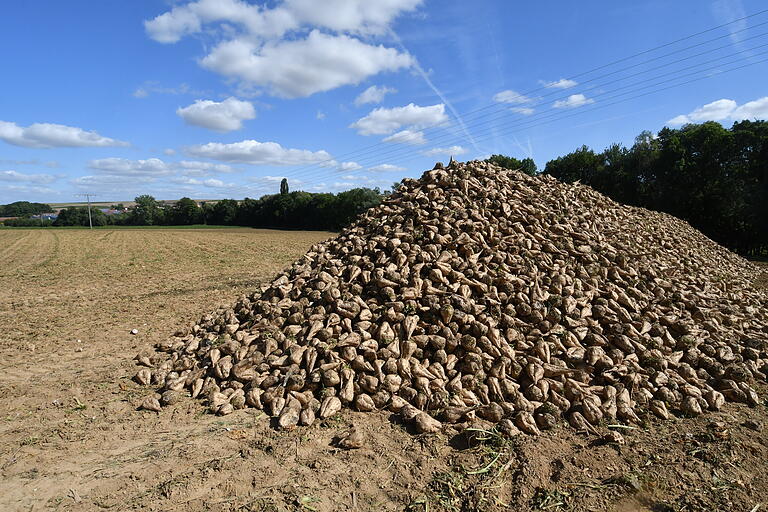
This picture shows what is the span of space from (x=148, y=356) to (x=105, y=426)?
2.03 metres

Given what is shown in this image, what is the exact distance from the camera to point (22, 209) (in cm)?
9862

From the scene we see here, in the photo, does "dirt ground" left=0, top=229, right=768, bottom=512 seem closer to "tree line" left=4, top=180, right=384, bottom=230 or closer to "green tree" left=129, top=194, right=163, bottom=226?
"tree line" left=4, top=180, right=384, bottom=230

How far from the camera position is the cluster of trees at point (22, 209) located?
313 feet

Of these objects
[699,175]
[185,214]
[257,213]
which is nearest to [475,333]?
[699,175]

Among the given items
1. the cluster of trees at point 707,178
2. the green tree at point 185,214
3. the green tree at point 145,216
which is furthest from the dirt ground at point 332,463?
the green tree at point 145,216

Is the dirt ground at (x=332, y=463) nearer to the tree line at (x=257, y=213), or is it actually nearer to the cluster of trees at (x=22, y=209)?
the tree line at (x=257, y=213)

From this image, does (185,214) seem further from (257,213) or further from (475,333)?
(475,333)

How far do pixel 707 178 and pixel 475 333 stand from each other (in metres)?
24.6

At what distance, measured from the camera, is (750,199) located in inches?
796

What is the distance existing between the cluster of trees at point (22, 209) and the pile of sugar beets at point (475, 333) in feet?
384

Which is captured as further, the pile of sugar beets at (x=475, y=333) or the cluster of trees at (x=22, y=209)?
the cluster of trees at (x=22, y=209)

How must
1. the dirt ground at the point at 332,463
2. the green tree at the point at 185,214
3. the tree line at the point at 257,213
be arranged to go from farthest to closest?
the green tree at the point at 185,214 → the tree line at the point at 257,213 → the dirt ground at the point at 332,463

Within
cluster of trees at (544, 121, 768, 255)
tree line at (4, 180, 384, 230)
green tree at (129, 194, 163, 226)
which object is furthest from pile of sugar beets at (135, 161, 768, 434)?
green tree at (129, 194, 163, 226)

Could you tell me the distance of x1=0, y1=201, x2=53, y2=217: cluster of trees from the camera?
9538cm
